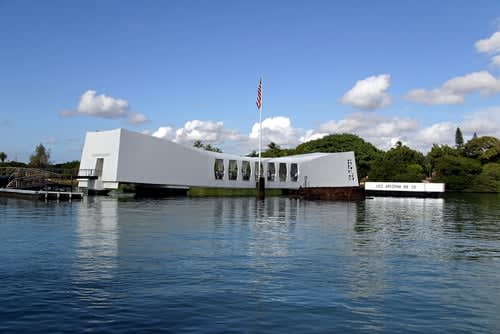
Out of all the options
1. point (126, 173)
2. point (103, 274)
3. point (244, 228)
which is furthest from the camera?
point (126, 173)

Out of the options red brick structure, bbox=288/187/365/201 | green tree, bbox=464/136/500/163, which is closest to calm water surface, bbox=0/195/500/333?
red brick structure, bbox=288/187/365/201

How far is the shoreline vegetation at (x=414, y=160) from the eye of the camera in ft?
306

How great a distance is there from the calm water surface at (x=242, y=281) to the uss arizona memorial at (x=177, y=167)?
3192cm

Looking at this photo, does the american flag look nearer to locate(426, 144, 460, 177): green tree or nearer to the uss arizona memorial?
the uss arizona memorial

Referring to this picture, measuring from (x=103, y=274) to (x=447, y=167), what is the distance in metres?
96.0

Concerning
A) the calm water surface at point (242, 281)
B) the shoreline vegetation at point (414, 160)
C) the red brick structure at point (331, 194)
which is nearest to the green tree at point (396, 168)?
the shoreline vegetation at point (414, 160)

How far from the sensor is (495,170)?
9425 cm

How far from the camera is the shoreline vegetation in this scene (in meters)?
93.1

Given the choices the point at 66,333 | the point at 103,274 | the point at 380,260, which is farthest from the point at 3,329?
the point at 380,260

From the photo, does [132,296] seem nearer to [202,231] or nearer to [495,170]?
[202,231]

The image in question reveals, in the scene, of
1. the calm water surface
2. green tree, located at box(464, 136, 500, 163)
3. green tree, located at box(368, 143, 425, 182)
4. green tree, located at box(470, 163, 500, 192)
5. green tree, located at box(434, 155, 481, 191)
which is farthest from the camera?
green tree, located at box(464, 136, 500, 163)

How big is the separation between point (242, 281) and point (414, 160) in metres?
98.4

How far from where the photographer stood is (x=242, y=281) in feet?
35.5

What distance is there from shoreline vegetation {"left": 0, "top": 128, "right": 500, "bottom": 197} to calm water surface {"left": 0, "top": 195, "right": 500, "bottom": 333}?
2853 inches
